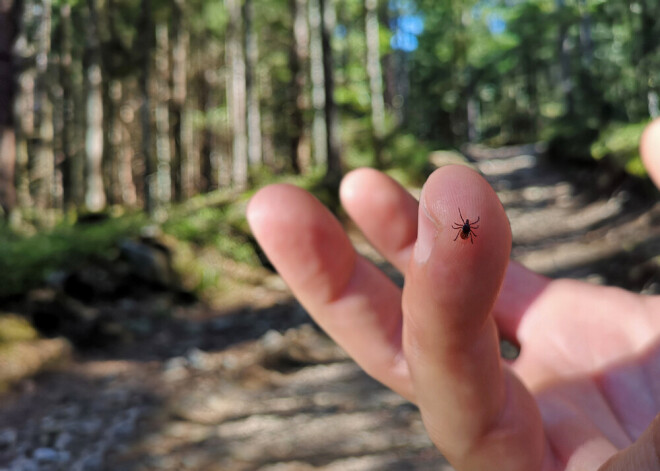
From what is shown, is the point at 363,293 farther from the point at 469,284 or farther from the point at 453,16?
the point at 453,16

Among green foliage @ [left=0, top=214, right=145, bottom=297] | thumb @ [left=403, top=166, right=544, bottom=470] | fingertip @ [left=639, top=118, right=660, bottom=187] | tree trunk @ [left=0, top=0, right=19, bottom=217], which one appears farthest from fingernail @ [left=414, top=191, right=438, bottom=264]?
tree trunk @ [left=0, top=0, right=19, bottom=217]

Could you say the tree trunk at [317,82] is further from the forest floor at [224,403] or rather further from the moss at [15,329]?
the moss at [15,329]

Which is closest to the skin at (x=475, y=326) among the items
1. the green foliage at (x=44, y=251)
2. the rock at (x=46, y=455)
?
the rock at (x=46, y=455)

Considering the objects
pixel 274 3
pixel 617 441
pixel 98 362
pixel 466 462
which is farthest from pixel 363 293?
pixel 274 3

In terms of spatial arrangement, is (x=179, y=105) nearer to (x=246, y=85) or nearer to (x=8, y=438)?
(x=246, y=85)

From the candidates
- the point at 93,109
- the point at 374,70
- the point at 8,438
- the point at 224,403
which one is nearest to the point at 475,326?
the point at 224,403

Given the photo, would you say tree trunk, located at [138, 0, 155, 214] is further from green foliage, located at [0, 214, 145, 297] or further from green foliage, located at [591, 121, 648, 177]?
green foliage, located at [591, 121, 648, 177]
